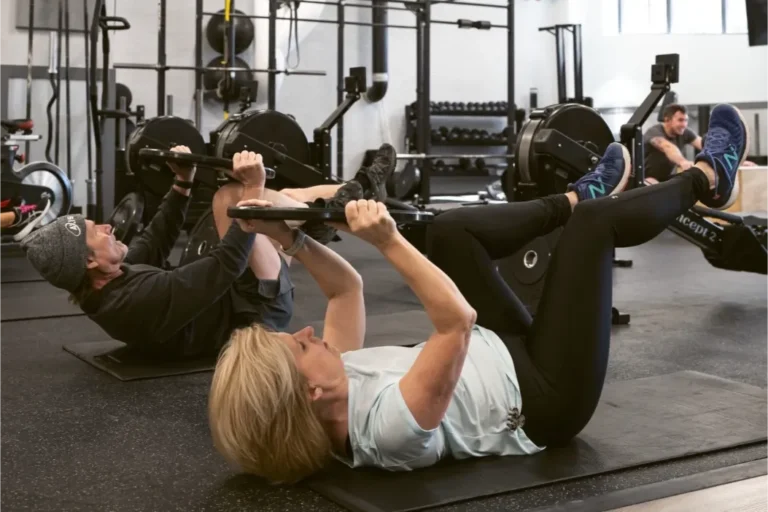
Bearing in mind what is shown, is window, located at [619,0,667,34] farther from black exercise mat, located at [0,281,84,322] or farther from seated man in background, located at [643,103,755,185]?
black exercise mat, located at [0,281,84,322]

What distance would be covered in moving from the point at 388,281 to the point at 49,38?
13.7 ft

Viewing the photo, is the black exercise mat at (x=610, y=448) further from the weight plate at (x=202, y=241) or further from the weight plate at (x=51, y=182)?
the weight plate at (x=51, y=182)

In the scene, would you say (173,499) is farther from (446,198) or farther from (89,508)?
(446,198)

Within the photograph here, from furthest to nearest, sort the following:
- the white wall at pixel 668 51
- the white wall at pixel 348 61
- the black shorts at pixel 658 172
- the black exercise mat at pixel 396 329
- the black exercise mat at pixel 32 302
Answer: the white wall at pixel 668 51 < the white wall at pixel 348 61 < the black shorts at pixel 658 172 < the black exercise mat at pixel 32 302 < the black exercise mat at pixel 396 329

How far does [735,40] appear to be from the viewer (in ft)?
30.9

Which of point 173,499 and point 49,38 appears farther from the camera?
point 49,38

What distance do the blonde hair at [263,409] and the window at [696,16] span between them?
918 centimetres

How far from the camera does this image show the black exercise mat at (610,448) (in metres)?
1.77

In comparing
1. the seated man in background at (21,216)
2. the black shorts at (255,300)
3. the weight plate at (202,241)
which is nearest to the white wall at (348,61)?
the seated man in background at (21,216)

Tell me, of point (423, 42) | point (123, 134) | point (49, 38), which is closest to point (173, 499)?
point (123, 134)

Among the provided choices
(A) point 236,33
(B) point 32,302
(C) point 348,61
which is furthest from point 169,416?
(C) point 348,61

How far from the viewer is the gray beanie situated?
2.47m

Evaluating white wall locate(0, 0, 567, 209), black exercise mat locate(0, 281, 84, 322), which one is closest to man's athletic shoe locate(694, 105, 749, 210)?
black exercise mat locate(0, 281, 84, 322)

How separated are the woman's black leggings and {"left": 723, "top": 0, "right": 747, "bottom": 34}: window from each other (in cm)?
854
